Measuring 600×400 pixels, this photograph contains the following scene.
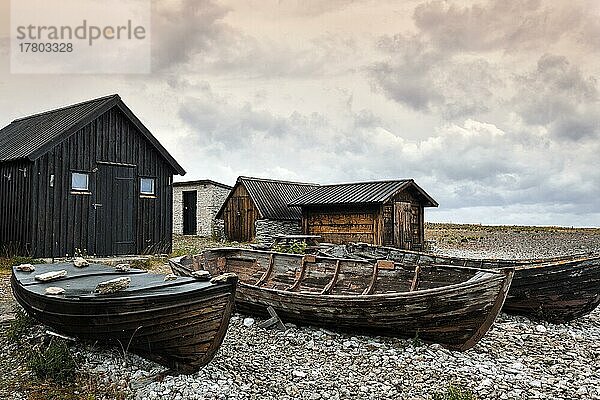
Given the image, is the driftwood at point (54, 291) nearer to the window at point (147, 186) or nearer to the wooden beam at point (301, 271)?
the wooden beam at point (301, 271)

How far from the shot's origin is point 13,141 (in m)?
19.0

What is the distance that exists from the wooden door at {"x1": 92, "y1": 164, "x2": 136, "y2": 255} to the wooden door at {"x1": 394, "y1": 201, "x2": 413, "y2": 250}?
Result: 1004cm

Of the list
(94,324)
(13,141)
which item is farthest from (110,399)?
(13,141)

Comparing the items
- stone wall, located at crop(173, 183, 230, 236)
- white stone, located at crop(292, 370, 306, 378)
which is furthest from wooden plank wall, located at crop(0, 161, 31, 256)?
stone wall, located at crop(173, 183, 230, 236)

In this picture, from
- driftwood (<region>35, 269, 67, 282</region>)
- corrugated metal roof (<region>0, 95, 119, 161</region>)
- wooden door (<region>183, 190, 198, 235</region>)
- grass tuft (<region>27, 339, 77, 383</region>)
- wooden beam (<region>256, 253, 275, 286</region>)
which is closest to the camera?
grass tuft (<region>27, 339, 77, 383</region>)

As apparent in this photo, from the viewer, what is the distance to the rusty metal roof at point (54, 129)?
16594 mm

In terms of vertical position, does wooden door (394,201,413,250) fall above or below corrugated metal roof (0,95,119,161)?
below

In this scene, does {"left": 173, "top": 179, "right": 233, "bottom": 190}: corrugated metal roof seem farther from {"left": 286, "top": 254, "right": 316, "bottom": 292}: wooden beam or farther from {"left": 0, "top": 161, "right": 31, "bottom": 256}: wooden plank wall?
{"left": 286, "top": 254, "right": 316, "bottom": 292}: wooden beam

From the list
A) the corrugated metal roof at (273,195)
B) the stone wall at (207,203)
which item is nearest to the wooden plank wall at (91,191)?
the corrugated metal roof at (273,195)

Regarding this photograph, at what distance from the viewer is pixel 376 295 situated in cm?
864

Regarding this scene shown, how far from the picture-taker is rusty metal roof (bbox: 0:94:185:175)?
653 inches

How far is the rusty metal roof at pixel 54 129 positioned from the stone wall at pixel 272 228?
25.4ft

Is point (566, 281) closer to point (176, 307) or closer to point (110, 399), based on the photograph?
point (176, 307)

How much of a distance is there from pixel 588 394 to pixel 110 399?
5.76 metres
